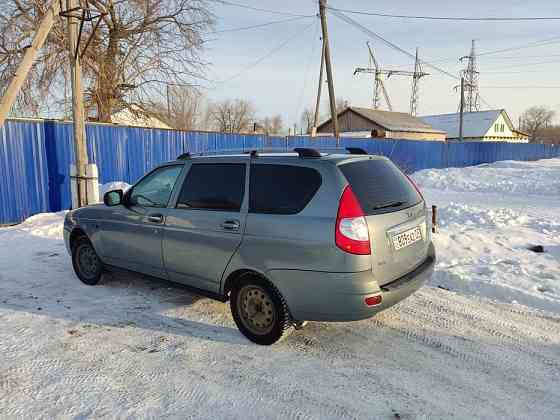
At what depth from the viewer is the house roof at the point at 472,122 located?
57.7 m

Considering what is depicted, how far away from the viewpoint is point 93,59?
1558 cm

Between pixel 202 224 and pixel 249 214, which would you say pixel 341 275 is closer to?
pixel 249 214

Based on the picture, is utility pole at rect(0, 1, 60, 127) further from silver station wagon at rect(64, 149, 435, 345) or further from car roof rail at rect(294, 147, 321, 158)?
car roof rail at rect(294, 147, 321, 158)

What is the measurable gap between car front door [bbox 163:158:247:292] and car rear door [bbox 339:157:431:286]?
1.04 meters

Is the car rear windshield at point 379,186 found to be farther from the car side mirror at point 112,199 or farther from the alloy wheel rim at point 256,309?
the car side mirror at point 112,199

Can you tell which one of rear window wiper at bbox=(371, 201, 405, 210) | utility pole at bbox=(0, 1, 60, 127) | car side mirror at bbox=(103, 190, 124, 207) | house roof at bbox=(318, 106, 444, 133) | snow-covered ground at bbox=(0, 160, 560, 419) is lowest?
snow-covered ground at bbox=(0, 160, 560, 419)

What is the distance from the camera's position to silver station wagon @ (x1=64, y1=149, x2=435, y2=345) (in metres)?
2.92

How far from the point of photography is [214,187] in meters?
3.69

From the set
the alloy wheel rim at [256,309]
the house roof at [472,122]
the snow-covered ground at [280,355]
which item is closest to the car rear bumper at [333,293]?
the alloy wheel rim at [256,309]

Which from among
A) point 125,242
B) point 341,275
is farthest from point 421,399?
point 125,242

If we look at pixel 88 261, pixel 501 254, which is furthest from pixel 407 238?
pixel 88 261

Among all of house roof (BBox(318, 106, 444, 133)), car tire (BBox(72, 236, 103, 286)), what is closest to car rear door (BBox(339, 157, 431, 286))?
car tire (BBox(72, 236, 103, 286))

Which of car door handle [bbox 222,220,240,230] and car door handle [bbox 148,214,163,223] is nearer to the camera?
car door handle [bbox 222,220,240,230]

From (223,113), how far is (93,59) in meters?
49.8
